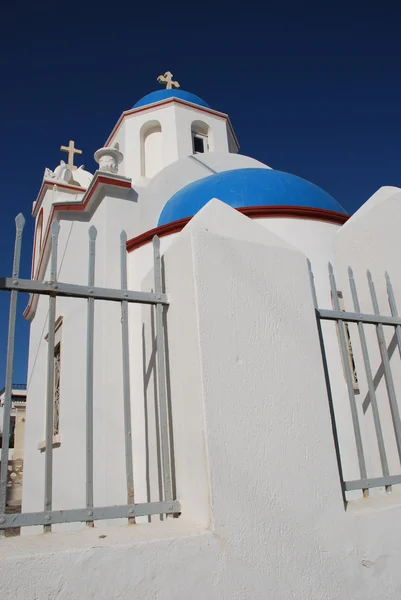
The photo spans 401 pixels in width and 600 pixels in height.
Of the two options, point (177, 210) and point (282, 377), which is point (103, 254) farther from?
point (282, 377)

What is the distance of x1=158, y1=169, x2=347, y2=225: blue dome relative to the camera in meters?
5.71

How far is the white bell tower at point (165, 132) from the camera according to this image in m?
9.65

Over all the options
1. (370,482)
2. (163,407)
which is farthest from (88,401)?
(370,482)

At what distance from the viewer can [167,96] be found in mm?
10438

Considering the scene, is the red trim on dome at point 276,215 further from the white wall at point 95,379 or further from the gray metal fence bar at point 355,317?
the gray metal fence bar at point 355,317

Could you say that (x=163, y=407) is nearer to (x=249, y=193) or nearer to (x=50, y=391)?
(x=50, y=391)

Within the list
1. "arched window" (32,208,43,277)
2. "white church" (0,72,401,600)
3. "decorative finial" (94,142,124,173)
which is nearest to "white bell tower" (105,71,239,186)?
"arched window" (32,208,43,277)

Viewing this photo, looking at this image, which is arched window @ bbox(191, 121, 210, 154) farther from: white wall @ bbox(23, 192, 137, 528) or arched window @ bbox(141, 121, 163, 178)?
white wall @ bbox(23, 192, 137, 528)

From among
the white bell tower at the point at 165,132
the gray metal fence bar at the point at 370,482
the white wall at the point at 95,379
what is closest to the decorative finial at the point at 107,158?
the white wall at the point at 95,379

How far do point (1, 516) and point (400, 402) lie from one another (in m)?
2.27

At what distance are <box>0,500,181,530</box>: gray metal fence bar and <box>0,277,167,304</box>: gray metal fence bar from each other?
829mm

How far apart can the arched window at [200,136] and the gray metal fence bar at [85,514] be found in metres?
9.13

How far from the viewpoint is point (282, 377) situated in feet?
7.39

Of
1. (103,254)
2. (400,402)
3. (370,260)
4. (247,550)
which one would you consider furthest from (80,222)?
(247,550)
